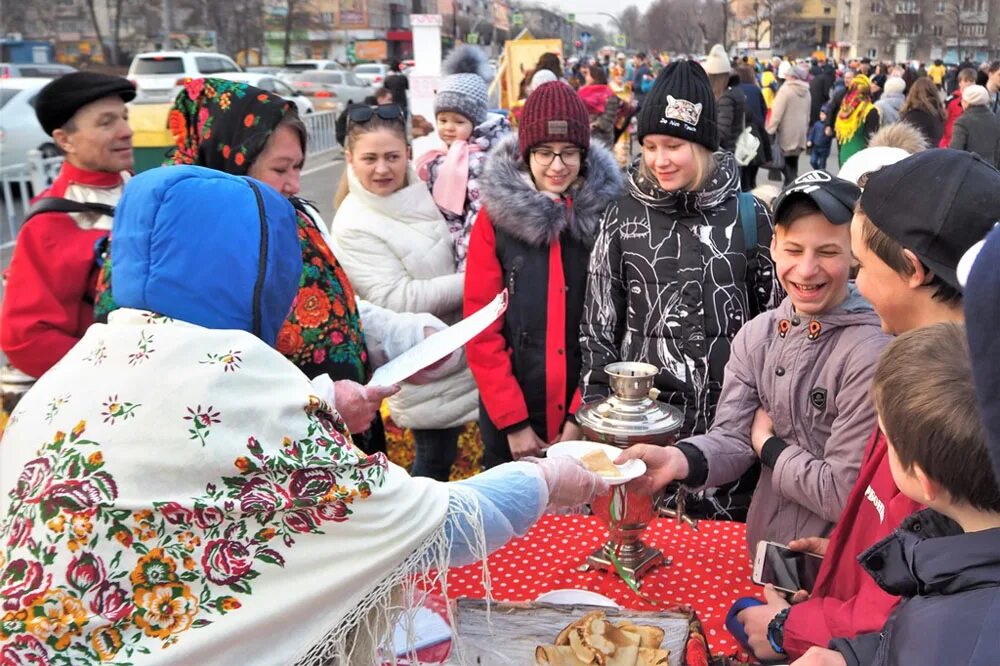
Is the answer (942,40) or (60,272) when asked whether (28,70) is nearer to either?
(60,272)

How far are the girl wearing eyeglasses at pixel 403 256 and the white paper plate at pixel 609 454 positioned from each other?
153 cm

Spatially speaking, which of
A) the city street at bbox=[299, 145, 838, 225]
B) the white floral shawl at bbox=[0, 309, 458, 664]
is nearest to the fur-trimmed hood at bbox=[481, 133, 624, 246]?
the white floral shawl at bbox=[0, 309, 458, 664]

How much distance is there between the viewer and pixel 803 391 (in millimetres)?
2082

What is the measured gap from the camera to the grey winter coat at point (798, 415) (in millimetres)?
1957

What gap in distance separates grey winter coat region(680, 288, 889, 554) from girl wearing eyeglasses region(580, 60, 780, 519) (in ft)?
1.59

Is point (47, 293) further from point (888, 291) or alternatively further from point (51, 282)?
point (888, 291)

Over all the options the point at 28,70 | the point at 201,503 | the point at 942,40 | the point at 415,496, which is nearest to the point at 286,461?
the point at 201,503

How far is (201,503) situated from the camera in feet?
4.43

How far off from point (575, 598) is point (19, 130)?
12.9 metres

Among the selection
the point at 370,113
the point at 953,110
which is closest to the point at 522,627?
the point at 370,113

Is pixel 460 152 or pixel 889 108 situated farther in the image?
pixel 889 108

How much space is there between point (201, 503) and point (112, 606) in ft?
0.66

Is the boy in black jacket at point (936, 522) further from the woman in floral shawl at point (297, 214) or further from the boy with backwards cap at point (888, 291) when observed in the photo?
the woman in floral shawl at point (297, 214)

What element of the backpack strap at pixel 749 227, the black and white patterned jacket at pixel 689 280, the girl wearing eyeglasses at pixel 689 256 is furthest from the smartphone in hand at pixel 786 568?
the backpack strap at pixel 749 227
